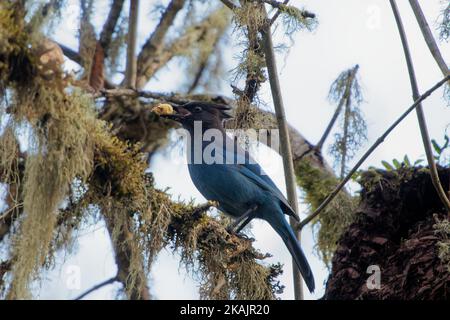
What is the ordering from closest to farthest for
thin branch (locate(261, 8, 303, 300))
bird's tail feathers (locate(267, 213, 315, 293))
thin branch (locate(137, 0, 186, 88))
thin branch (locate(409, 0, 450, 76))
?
thin branch (locate(409, 0, 450, 76)) → thin branch (locate(261, 8, 303, 300)) → bird's tail feathers (locate(267, 213, 315, 293)) → thin branch (locate(137, 0, 186, 88))

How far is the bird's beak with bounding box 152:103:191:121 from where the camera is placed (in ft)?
19.7

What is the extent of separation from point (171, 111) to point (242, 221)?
3.15 ft

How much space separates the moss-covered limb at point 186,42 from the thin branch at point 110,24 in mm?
539

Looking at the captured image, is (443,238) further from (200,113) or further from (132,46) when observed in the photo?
(132,46)

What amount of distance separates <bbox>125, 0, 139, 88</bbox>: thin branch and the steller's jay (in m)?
1.80

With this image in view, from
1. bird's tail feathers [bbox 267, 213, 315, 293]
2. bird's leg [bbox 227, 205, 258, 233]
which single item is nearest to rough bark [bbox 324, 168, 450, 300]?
bird's tail feathers [bbox 267, 213, 315, 293]

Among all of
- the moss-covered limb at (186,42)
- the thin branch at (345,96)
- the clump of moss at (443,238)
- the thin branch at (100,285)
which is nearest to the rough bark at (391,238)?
the clump of moss at (443,238)

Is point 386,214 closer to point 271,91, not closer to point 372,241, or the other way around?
point 372,241

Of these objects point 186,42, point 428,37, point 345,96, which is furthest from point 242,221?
point 186,42

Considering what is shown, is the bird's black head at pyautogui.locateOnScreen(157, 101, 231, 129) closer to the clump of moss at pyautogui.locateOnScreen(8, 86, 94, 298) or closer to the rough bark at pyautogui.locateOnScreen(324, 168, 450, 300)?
the rough bark at pyautogui.locateOnScreen(324, 168, 450, 300)

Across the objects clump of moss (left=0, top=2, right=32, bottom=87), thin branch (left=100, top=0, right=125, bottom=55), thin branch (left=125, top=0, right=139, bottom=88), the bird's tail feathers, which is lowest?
the bird's tail feathers

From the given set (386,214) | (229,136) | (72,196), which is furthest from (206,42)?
(72,196)

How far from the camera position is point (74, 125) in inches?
163

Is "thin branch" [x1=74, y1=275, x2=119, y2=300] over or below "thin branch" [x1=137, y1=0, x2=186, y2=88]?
below
